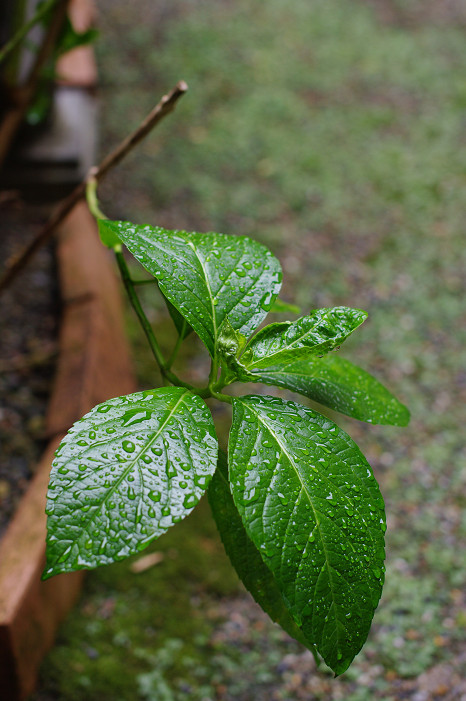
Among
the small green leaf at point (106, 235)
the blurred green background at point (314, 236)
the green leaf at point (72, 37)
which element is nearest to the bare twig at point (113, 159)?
the small green leaf at point (106, 235)

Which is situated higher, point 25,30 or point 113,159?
point 25,30

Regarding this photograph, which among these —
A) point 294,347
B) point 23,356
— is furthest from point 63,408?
point 294,347

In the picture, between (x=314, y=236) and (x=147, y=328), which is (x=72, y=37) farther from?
(x=314, y=236)

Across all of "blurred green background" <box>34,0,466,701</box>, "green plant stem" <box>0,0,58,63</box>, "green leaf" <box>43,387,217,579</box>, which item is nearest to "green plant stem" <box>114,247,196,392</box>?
"green leaf" <box>43,387,217,579</box>

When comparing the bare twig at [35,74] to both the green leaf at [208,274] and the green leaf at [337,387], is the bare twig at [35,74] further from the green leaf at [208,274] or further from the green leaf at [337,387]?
the green leaf at [337,387]

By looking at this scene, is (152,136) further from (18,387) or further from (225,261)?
(225,261)

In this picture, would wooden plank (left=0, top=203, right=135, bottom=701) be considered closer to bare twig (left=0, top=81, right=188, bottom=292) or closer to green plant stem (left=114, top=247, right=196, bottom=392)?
bare twig (left=0, top=81, right=188, bottom=292)
